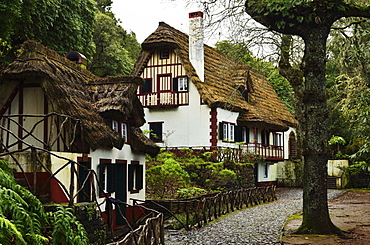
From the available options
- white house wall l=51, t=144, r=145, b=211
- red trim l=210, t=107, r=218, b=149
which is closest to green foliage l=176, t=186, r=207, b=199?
white house wall l=51, t=144, r=145, b=211

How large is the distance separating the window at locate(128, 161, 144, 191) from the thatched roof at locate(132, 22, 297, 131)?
9277mm

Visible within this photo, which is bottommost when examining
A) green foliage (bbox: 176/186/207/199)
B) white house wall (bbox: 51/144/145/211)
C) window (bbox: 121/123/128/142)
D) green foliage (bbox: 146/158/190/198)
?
green foliage (bbox: 176/186/207/199)

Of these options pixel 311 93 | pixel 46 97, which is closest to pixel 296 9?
pixel 311 93

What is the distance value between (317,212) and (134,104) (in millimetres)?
8298

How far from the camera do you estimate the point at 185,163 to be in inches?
1068

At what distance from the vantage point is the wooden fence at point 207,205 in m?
17.9

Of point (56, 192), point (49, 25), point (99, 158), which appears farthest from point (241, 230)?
point (49, 25)

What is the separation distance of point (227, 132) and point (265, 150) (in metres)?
4.38

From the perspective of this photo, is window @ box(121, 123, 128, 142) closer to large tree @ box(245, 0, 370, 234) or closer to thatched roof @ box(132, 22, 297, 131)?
large tree @ box(245, 0, 370, 234)

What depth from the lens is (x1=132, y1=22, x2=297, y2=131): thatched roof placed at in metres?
31.0

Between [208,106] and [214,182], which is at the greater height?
[208,106]

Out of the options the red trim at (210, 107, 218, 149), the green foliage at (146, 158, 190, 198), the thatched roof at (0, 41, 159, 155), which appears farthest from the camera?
the red trim at (210, 107, 218, 149)

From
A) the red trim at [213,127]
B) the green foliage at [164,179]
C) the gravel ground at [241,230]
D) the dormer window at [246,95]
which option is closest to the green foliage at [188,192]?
the green foliage at [164,179]

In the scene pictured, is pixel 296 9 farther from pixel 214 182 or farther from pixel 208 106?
pixel 208 106
